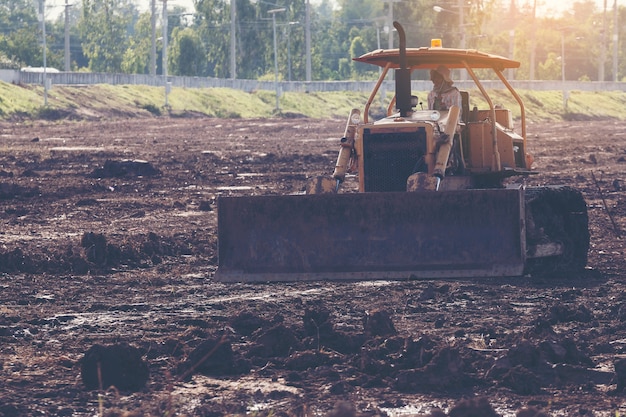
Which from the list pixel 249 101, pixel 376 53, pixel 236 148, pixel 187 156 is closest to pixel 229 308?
pixel 376 53

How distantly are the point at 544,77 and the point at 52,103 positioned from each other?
7977cm

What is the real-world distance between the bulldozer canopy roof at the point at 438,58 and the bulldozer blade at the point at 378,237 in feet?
6.83

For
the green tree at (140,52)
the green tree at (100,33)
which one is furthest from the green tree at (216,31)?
the green tree at (100,33)

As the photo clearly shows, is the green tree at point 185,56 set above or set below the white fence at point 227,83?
above

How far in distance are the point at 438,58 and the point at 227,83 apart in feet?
222

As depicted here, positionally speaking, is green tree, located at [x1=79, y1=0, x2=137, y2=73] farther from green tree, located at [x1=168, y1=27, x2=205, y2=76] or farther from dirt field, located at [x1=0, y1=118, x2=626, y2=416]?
dirt field, located at [x1=0, y1=118, x2=626, y2=416]

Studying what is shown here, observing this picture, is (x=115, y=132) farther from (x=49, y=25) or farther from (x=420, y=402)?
(x=49, y=25)

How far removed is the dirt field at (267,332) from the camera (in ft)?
25.5

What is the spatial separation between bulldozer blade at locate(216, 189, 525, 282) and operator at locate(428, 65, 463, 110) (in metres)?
1.90

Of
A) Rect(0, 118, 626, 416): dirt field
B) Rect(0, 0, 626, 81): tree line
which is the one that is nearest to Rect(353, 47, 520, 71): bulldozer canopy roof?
Rect(0, 118, 626, 416): dirt field

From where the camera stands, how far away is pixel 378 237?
11.2m

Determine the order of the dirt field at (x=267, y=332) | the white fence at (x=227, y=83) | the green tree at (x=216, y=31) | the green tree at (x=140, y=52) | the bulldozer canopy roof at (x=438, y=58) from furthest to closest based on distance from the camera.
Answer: the green tree at (x=216, y=31) < the green tree at (x=140, y=52) < the white fence at (x=227, y=83) < the bulldozer canopy roof at (x=438, y=58) < the dirt field at (x=267, y=332)

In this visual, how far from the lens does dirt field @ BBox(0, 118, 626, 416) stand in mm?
7777

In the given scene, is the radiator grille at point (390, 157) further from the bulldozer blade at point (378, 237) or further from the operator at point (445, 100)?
the bulldozer blade at point (378, 237)
